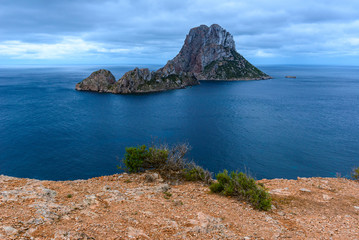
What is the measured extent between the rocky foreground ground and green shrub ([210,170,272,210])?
561 mm

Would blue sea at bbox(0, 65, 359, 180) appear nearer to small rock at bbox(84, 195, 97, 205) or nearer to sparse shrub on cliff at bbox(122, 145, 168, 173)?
sparse shrub on cliff at bbox(122, 145, 168, 173)

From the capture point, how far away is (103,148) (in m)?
56.6

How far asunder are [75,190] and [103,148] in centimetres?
4307

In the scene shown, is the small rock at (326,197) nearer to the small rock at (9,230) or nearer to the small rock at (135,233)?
the small rock at (135,233)

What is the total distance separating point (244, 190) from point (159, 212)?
670 centimetres

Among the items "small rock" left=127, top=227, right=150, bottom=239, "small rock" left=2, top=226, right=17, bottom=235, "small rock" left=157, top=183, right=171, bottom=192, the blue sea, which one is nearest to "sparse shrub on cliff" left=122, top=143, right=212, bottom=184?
"small rock" left=157, top=183, right=171, bottom=192

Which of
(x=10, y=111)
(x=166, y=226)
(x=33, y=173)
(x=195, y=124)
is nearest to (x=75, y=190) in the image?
(x=166, y=226)

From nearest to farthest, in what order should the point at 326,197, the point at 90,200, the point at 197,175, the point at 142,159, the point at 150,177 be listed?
the point at 90,200
the point at 326,197
the point at 150,177
the point at 197,175
the point at 142,159

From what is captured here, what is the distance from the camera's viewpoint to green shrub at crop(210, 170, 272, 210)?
14.5 meters

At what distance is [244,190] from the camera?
15.7m

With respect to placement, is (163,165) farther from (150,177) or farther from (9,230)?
(9,230)

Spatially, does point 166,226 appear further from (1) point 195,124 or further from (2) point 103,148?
(1) point 195,124

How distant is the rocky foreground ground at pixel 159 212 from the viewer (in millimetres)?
10562

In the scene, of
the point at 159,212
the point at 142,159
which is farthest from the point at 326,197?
the point at 142,159
